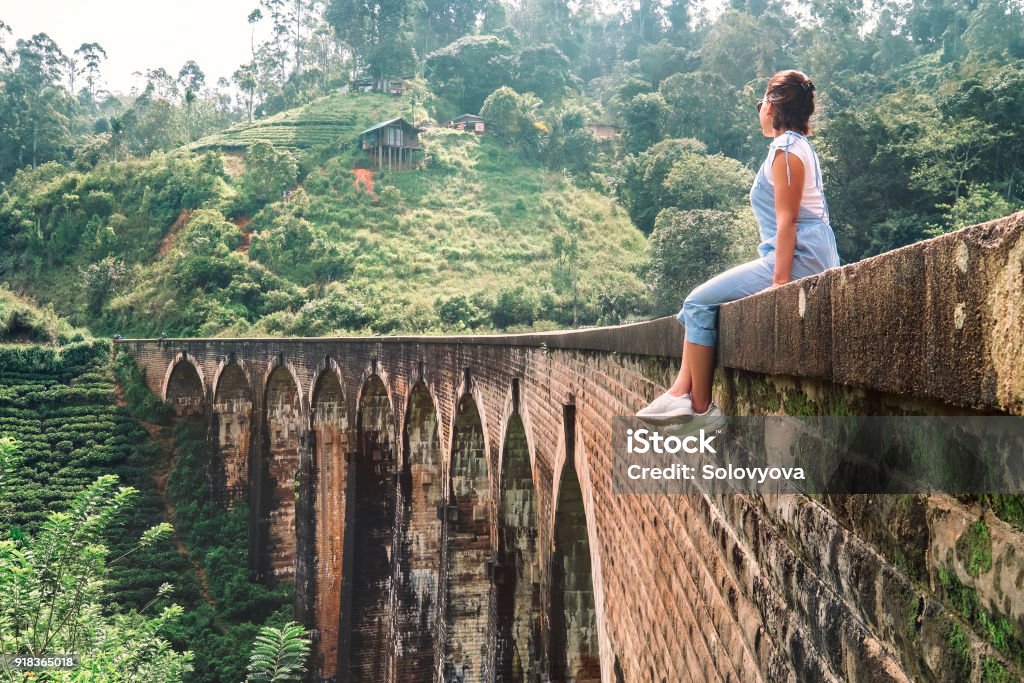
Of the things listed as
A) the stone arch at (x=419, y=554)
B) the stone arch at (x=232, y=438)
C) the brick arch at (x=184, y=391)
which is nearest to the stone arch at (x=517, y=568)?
the stone arch at (x=419, y=554)

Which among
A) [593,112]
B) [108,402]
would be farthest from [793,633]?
[593,112]

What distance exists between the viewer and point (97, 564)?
1162 centimetres

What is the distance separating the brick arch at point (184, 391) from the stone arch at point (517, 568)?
19229 millimetres

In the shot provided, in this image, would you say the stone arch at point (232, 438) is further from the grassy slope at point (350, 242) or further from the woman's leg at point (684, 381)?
the woman's leg at point (684, 381)

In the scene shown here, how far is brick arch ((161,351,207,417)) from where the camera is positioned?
27.8 meters

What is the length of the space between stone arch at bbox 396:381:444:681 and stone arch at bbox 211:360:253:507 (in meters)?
11.6

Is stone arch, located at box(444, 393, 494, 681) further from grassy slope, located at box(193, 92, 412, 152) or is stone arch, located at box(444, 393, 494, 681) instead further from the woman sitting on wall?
grassy slope, located at box(193, 92, 412, 152)

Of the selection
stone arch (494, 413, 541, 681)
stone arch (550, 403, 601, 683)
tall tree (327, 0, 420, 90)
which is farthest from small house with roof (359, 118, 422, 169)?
stone arch (550, 403, 601, 683)

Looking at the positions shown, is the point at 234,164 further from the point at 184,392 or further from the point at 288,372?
the point at 288,372

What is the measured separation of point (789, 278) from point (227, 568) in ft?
77.8

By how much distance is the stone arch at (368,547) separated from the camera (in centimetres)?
1752

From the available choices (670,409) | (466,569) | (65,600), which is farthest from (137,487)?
(670,409)

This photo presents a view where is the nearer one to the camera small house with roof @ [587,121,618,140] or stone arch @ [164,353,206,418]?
stone arch @ [164,353,206,418]

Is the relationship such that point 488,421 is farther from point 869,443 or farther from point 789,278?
point 869,443
